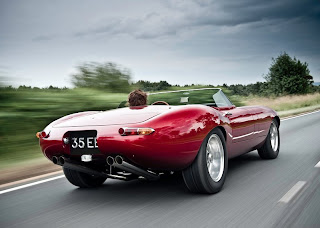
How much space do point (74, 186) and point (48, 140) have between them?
1.27 m

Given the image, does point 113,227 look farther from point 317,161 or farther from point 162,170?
point 317,161

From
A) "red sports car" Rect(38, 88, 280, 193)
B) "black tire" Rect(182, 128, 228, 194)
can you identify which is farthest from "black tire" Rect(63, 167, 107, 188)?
"black tire" Rect(182, 128, 228, 194)

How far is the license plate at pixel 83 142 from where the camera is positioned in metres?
4.26

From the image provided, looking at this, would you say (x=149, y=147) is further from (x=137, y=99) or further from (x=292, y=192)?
(x=292, y=192)

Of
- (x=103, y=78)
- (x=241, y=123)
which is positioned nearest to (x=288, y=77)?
(x=103, y=78)

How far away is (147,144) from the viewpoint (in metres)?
4.03

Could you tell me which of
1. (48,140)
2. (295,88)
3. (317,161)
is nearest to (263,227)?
(48,140)

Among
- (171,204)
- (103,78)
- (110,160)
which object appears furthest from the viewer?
(103,78)

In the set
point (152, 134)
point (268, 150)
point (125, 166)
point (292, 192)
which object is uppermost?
point (152, 134)

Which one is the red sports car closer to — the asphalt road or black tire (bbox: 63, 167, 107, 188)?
black tire (bbox: 63, 167, 107, 188)

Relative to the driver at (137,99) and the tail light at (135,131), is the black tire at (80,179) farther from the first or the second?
the tail light at (135,131)

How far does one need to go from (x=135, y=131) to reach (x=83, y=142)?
643 mm

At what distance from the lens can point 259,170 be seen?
20.0 feet

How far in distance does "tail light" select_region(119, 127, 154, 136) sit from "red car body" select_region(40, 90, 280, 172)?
3 cm
